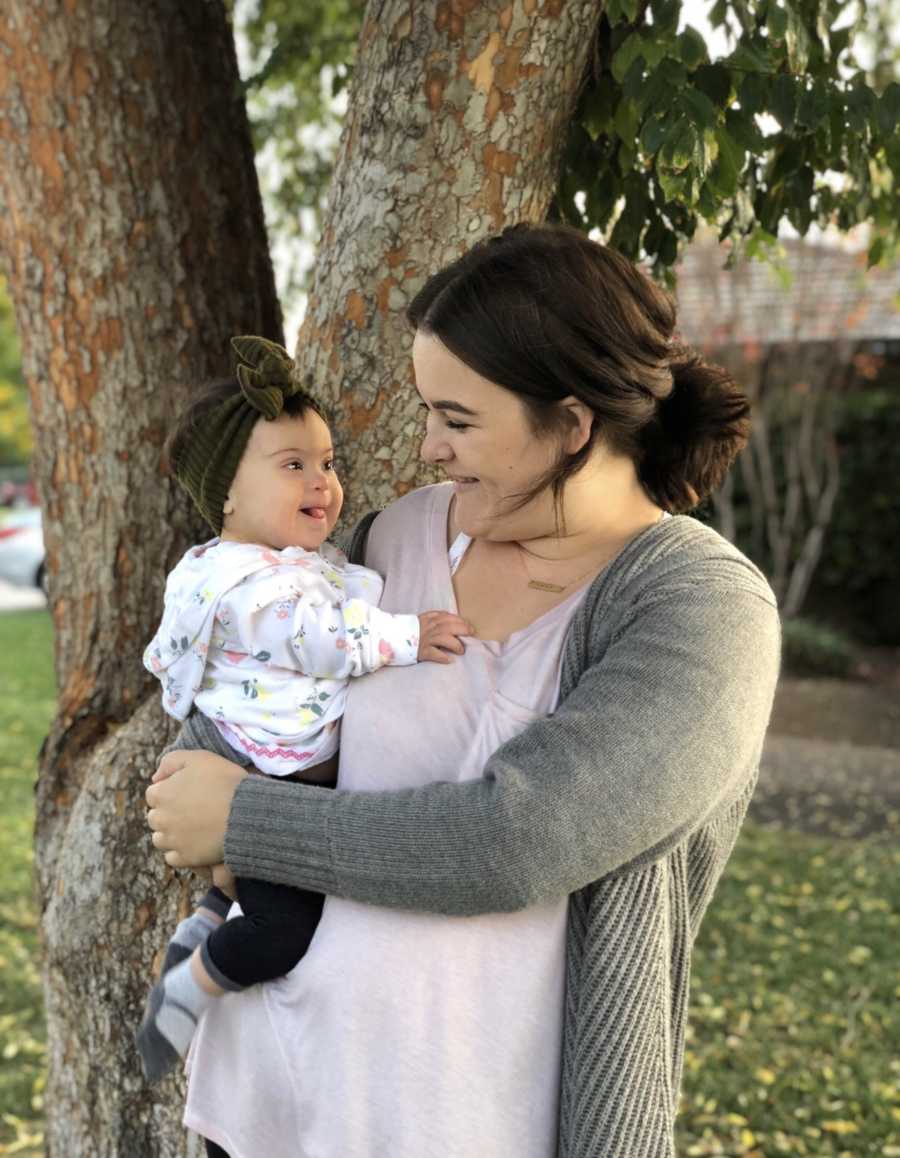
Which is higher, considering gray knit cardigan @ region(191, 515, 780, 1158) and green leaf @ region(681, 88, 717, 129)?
green leaf @ region(681, 88, 717, 129)

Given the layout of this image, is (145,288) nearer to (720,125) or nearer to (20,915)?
(720,125)

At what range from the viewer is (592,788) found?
1.58 m

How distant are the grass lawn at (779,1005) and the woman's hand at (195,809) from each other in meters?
2.82

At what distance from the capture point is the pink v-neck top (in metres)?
1.71

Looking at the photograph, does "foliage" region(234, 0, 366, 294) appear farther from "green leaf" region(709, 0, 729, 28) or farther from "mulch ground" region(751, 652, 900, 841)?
"mulch ground" region(751, 652, 900, 841)

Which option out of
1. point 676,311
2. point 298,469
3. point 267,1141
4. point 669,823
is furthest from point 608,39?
point 267,1141

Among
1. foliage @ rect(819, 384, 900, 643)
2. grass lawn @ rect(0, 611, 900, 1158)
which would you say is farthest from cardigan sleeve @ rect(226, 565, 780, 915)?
foliage @ rect(819, 384, 900, 643)

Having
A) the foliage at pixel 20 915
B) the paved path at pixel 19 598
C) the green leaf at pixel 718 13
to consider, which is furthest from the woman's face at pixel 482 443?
the paved path at pixel 19 598

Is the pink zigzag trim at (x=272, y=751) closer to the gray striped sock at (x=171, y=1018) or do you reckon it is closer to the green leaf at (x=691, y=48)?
the gray striped sock at (x=171, y=1018)

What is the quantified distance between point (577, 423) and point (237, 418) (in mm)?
572

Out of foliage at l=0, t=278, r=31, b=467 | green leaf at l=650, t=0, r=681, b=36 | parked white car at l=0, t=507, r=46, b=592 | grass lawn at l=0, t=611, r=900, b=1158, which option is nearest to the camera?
green leaf at l=650, t=0, r=681, b=36

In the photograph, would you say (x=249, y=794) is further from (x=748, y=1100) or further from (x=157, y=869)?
(x=748, y=1100)

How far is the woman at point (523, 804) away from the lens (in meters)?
1.61

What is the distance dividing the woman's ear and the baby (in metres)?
0.30
